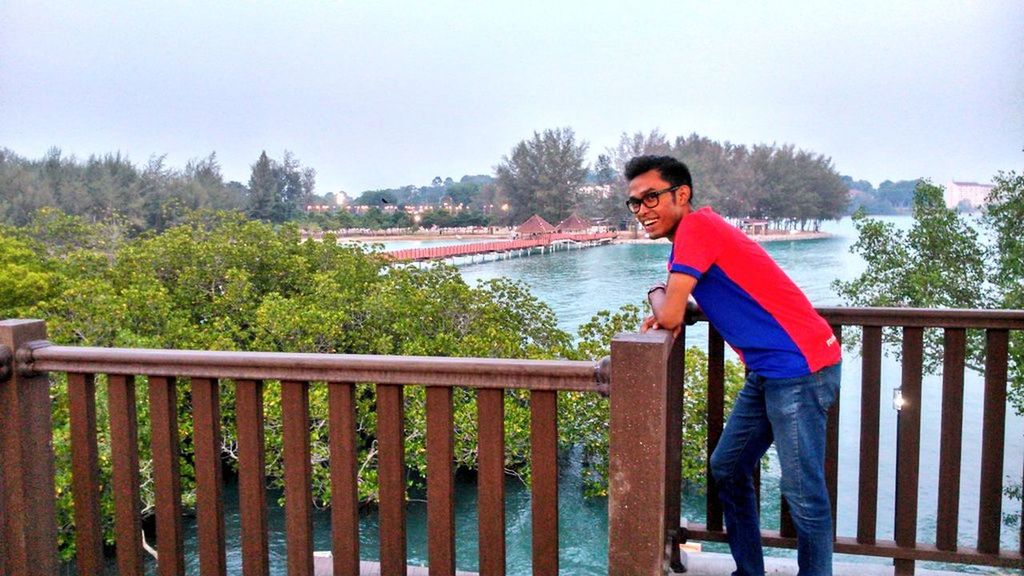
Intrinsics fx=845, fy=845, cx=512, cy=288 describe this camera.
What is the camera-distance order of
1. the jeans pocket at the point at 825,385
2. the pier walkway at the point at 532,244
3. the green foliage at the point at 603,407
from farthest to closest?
the pier walkway at the point at 532,244
the green foliage at the point at 603,407
the jeans pocket at the point at 825,385

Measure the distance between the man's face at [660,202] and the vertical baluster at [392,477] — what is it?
712 millimetres

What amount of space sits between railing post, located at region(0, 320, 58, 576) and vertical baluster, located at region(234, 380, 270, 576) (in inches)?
19.6

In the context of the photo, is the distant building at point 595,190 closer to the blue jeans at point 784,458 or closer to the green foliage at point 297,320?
the green foliage at point 297,320

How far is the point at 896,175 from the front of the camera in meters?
34.5

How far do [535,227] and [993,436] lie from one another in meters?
28.2

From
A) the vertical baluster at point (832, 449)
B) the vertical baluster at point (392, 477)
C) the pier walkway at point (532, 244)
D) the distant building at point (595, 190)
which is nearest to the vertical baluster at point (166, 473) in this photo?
the vertical baluster at point (392, 477)

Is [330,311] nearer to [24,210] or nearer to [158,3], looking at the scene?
[24,210]

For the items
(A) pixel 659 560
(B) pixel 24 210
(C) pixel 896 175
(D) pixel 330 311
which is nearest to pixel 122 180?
(B) pixel 24 210

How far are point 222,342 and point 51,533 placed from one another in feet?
26.2

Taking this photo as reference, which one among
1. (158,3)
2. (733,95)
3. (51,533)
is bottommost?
(51,533)

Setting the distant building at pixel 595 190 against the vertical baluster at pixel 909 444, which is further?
the distant building at pixel 595 190

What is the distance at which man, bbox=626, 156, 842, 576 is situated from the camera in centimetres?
183

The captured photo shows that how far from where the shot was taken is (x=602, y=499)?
12727 mm

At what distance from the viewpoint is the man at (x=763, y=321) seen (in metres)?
1.83
